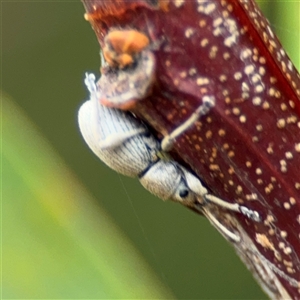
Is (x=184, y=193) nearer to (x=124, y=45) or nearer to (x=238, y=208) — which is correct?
(x=238, y=208)

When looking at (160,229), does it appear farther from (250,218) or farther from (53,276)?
(250,218)

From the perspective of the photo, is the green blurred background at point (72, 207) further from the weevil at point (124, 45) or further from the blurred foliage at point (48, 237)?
the weevil at point (124, 45)

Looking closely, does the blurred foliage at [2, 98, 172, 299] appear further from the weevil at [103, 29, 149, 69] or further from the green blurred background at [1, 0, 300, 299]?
the weevil at [103, 29, 149, 69]

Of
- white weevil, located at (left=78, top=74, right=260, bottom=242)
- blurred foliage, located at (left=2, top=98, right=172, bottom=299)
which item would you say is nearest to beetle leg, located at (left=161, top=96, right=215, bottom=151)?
white weevil, located at (left=78, top=74, right=260, bottom=242)

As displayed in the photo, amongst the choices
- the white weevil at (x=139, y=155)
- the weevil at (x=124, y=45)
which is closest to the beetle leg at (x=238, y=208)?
the white weevil at (x=139, y=155)

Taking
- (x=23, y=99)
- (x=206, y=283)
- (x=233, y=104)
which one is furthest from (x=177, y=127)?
(x=206, y=283)
